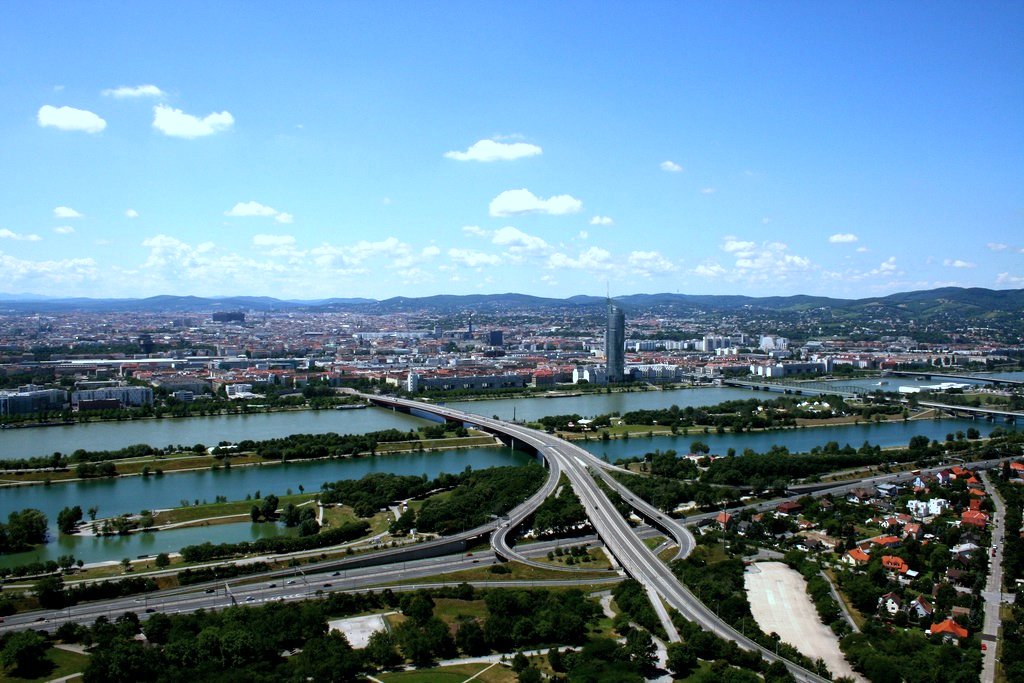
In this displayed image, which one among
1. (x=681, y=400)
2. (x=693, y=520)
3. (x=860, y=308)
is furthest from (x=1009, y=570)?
(x=860, y=308)

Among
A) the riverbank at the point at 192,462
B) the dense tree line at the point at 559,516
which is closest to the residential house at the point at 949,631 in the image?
the dense tree line at the point at 559,516

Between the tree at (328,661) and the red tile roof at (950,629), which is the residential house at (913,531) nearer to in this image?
the red tile roof at (950,629)

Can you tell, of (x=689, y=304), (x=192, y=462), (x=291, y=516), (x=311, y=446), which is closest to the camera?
(x=291, y=516)

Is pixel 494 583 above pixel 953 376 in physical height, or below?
below

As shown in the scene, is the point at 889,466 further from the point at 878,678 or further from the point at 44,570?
the point at 44,570

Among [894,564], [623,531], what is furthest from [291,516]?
[894,564]

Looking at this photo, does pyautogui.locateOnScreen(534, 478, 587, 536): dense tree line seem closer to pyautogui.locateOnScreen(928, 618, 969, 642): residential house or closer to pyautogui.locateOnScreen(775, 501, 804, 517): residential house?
pyautogui.locateOnScreen(775, 501, 804, 517): residential house

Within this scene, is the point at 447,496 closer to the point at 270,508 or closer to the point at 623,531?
the point at 270,508

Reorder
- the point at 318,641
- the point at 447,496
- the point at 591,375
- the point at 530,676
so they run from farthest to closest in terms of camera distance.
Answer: the point at 591,375 → the point at 447,496 → the point at 318,641 → the point at 530,676
